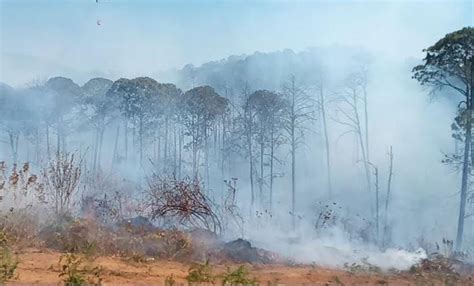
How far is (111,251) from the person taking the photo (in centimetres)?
1108

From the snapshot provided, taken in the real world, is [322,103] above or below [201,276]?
above

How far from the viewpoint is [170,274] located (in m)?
9.38

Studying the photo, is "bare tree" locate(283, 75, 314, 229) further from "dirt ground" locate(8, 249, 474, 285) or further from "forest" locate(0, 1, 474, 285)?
"dirt ground" locate(8, 249, 474, 285)

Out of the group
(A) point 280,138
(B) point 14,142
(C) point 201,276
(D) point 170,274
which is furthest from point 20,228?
(B) point 14,142

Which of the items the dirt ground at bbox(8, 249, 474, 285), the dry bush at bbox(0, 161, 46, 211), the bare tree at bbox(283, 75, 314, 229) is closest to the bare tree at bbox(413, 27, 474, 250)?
the dirt ground at bbox(8, 249, 474, 285)

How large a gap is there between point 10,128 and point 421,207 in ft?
89.3

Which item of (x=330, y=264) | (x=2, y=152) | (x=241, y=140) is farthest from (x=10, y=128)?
(x=330, y=264)

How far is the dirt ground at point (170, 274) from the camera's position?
8.50m

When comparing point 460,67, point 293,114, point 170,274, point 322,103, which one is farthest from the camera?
point 322,103

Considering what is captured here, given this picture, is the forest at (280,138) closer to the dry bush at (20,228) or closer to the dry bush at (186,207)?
the dry bush at (186,207)

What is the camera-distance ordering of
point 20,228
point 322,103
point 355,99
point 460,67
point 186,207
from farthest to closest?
point 322,103, point 355,99, point 460,67, point 186,207, point 20,228

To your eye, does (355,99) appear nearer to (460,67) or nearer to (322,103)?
(322,103)

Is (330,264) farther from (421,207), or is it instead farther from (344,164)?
(344,164)

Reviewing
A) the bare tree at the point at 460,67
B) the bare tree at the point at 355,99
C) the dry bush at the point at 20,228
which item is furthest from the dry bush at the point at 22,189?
the bare tree at the point at 355,99
